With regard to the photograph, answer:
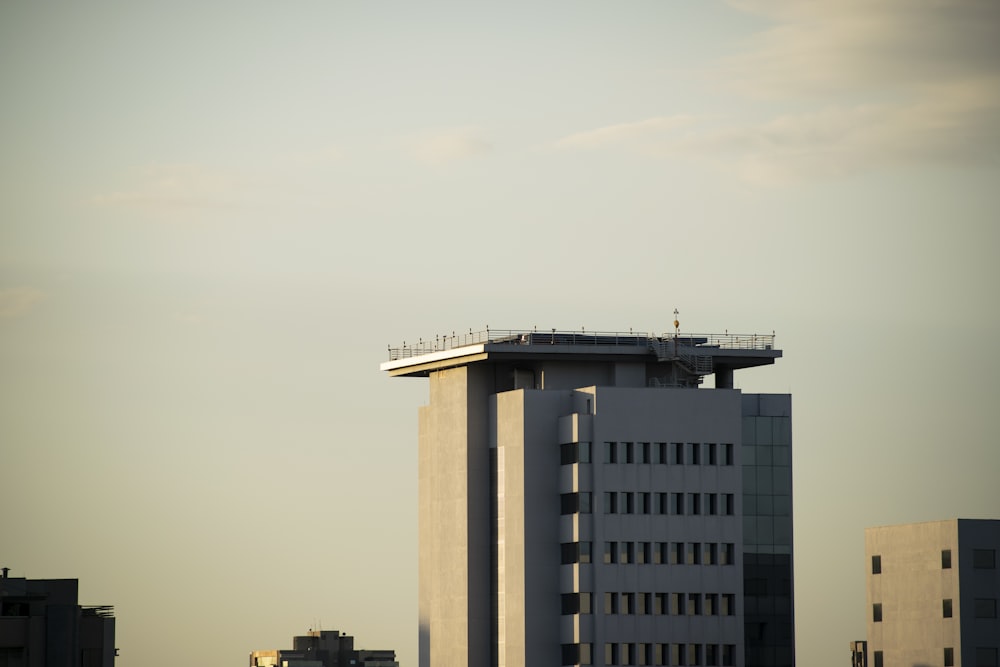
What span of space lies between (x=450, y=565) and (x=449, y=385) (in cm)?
1326

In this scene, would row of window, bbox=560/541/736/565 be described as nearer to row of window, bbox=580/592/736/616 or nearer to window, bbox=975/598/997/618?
row of window, bbox=580/592/736/616

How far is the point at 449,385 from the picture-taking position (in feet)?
548

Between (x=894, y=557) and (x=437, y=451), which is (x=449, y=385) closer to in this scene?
(x=437, y=451)

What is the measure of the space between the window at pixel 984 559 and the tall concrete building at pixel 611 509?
48.3 feet

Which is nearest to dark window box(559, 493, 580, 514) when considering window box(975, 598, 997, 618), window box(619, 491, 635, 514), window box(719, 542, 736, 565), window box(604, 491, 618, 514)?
window box(604, 491, 618, 514)

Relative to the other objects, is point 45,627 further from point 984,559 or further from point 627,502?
point 984,559

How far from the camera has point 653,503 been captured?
6127 inches

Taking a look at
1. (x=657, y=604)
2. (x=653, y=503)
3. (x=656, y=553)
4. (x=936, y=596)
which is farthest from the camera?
(x=936, y=596)

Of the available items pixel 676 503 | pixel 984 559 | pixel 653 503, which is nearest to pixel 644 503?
pixel 653 503

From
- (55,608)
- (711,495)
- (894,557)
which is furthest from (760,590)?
(55,608)

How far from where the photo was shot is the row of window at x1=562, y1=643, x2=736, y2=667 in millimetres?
153750

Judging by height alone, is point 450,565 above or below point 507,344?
below

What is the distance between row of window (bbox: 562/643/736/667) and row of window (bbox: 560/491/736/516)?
906 centimetres

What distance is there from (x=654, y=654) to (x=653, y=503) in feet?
33.6
